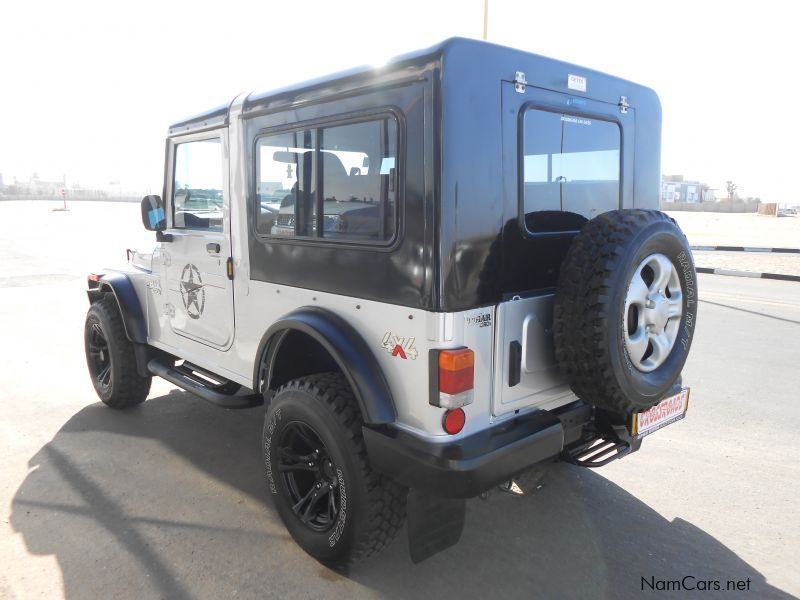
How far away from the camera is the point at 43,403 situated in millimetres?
4980

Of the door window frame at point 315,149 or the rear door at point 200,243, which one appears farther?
the rear door at point 200,243

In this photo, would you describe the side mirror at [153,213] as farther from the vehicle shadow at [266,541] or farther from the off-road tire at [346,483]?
the off-road tire at [346,483]

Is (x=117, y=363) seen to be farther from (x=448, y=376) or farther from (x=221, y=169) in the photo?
(x=448, y=376)

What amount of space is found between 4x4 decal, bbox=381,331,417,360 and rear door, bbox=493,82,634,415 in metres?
0.37

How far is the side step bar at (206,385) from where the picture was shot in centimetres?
369

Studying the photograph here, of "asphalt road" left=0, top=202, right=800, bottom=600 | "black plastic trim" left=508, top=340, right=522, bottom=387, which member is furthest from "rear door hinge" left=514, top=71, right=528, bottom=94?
"asphalt road" left=0, top=202, right=800, bottom=600

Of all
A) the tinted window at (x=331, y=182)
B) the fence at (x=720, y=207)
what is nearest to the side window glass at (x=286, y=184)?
the tinted window at (x=331, y=182)

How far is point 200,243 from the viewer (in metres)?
3.84

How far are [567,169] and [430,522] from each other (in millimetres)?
1737

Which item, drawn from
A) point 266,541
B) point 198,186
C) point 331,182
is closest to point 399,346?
point 331,182

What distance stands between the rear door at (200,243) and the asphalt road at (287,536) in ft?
2.94

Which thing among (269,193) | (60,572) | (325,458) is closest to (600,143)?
(269,193)

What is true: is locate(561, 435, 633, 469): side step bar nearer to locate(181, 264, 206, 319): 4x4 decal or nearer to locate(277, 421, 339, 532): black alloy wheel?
locate(277, 421, 339, 532): black alloy wheel

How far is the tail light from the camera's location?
2379 millimetres
